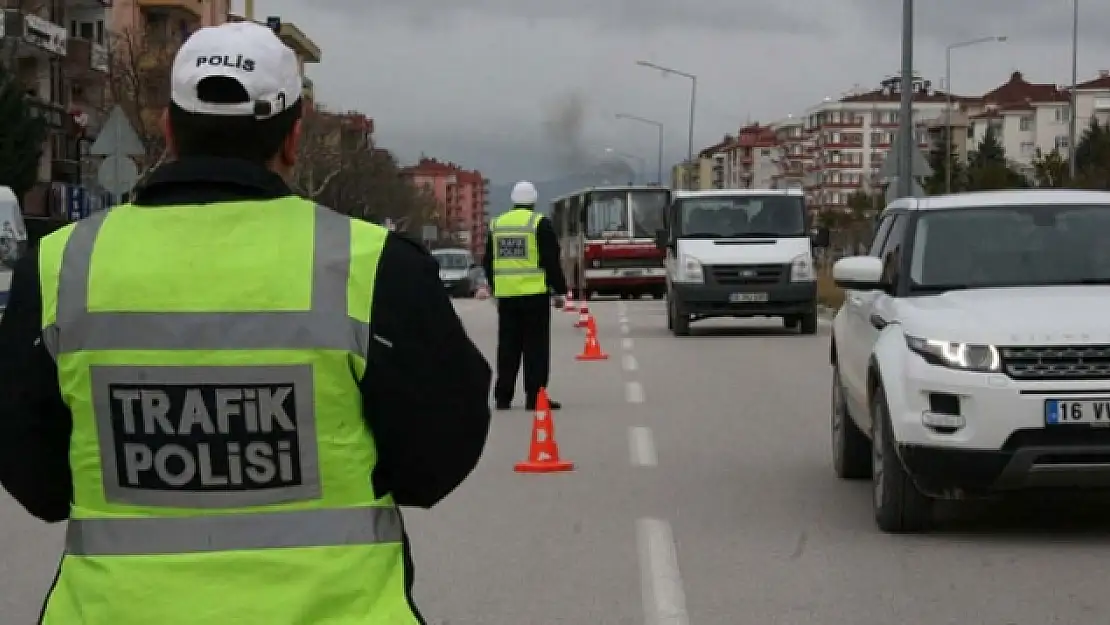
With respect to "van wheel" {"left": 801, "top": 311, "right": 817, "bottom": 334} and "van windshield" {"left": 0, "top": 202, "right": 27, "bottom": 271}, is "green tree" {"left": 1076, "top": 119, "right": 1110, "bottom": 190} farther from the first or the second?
"van windshield" {"left": 0, "top": 202, "right": 27, "bottom": 271}

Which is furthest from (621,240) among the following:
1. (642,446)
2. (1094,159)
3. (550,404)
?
(1094,159)

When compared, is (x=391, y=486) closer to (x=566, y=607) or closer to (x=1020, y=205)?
(x=566, y=607)

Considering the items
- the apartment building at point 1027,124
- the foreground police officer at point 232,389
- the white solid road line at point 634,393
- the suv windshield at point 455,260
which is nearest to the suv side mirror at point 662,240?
the white solid road line at point 634,393

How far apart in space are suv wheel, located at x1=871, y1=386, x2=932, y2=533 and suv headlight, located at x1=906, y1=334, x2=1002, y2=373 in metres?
0.41

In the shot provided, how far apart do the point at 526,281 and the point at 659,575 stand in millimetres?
7646

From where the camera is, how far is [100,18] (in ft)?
263

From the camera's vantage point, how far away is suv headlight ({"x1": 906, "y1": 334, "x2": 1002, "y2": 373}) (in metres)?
9.00

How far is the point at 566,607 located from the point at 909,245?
11.8 feet

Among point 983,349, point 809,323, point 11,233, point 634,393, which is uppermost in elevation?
point 11,233

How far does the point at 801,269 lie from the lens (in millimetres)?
28969

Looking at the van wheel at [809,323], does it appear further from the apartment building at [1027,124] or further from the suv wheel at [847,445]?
the apartment building at [1027,124]

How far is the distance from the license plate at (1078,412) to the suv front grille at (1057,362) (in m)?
0.12

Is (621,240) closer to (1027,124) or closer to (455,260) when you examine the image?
(455,260)

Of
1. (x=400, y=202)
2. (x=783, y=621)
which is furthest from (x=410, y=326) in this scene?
(x=400, y=202)
